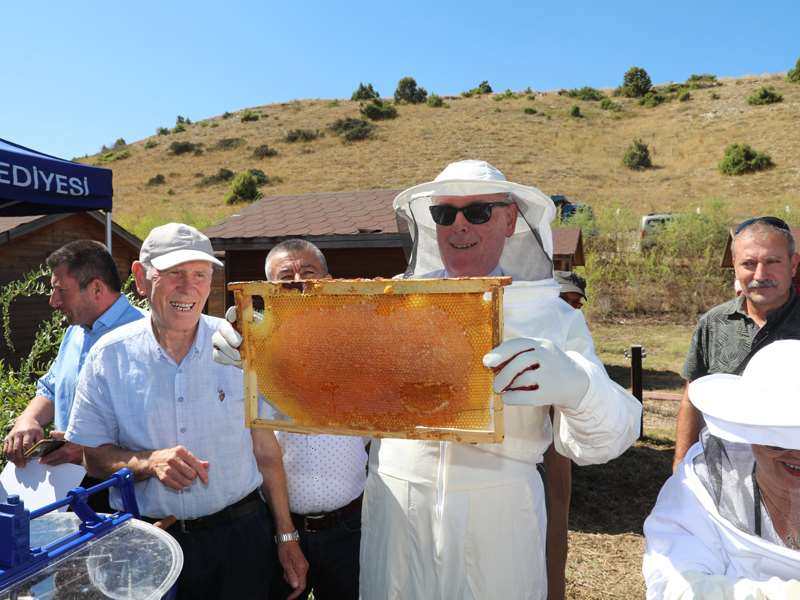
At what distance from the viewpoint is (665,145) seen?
3809 centimetres

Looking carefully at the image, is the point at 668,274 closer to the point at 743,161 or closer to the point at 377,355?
the point at 377,355

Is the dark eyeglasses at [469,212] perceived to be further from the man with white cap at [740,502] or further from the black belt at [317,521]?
the black belt at [317,521]

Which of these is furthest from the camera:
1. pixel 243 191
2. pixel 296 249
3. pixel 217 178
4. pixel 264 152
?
pixel 264 152

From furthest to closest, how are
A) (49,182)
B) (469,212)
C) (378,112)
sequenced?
(378,112) → (49,182) → (469,212)

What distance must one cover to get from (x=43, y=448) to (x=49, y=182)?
2248 millimetres

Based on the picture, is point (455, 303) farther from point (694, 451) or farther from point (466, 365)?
point (694, 451)

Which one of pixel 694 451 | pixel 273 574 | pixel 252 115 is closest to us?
pixel 694 451

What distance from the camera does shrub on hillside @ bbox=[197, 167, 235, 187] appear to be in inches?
1505

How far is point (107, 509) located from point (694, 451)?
2173mm

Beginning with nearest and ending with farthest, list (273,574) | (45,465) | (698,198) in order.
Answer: (45,465) → (273,574) → (698,198)

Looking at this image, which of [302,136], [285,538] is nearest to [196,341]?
[285,538]

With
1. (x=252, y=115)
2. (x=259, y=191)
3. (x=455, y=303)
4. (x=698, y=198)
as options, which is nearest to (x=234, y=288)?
(x=455, y=303)

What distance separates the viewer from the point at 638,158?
3506cm

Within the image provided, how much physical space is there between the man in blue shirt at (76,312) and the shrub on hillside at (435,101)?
50.8 m
